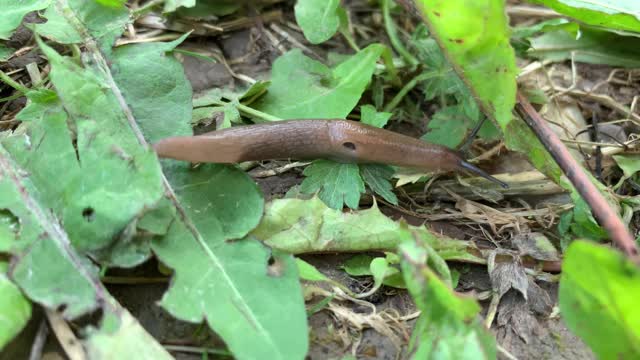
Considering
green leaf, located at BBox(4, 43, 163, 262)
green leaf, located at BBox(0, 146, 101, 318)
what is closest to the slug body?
green leaf, located at BBox(4, 43, 163, 262)

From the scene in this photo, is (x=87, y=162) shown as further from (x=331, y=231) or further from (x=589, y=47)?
(x=589, y=47)

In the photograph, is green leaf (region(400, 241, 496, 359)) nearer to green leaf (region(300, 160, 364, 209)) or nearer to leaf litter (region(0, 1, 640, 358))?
leaf litter (region(0, 1, 640, 358))

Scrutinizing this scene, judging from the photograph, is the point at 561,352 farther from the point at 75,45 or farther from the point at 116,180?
the point at 75,45

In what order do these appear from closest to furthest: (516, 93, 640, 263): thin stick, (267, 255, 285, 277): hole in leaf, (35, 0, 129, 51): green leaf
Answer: (516, 93, 640, 263): thin stick
(267, 255, 285, 277): hole in leaf
(35, 0, 129, 51): green leaf

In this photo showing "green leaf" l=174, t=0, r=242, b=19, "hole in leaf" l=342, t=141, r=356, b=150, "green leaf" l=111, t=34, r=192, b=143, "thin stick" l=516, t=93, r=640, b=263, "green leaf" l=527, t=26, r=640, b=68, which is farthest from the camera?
"green leaf" l=527, t=26, r=640, b=68

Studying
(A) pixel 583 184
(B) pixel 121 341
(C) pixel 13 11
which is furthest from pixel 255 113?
(A) pixel 583 184

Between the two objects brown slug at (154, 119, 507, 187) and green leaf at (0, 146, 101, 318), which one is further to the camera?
brown slug at (154, 119, 507, 187)

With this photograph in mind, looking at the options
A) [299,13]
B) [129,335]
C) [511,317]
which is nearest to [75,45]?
[299,13]
